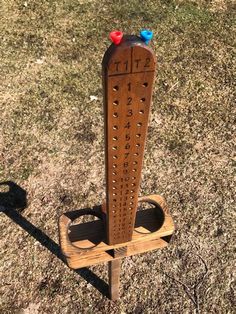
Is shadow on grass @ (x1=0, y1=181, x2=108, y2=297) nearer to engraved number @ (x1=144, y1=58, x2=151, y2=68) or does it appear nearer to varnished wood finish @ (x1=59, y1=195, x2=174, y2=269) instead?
varnished wood finish @ (x1=59, y1=195, x2=174, y2=269)

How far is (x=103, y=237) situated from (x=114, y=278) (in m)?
0.61

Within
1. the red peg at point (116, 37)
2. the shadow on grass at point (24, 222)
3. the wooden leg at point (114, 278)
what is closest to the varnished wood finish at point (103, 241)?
the wooden leg at point (114, 278)

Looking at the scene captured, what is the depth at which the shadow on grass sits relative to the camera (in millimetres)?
3461

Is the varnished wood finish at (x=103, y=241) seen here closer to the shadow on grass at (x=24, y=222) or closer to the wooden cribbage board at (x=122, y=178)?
the wooden cribbage board at (x=122, y=178)

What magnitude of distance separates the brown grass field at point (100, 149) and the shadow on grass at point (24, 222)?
0.4 inches

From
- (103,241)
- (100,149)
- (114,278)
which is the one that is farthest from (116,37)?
(100,149)

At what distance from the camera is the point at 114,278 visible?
9.72 ft

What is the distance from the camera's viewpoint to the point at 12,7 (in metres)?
6.31

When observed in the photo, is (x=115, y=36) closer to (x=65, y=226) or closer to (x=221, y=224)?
(x=65, y=226)

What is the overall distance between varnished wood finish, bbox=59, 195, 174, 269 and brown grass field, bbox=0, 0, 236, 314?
3.29 feet

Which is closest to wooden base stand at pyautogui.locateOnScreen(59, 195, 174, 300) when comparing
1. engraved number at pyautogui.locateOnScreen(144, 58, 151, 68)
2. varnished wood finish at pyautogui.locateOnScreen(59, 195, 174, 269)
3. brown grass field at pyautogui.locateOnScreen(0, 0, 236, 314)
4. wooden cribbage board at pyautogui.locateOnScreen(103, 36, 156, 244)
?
varnished wood finish at pyautogui.locateOnScreen(59, 195, 174, 269)

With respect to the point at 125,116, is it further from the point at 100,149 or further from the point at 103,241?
the point at 100,149

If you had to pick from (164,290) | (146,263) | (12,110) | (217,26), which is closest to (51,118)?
(12,110)

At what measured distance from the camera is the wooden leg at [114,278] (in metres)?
2.71
